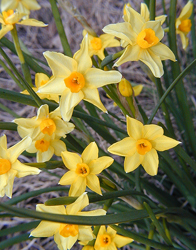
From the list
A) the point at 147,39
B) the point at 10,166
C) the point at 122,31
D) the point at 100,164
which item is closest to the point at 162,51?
the point at 147,39

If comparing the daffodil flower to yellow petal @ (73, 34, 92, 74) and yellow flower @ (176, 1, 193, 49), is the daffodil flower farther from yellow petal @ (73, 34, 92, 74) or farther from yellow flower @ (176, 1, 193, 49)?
yellow flower @ (176, 1, 193, 49)

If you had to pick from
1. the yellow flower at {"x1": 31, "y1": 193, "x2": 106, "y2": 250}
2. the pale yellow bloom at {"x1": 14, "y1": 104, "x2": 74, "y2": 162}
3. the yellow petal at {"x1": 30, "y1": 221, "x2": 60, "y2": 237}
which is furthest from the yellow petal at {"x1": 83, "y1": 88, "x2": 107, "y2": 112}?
the yellow petal at {"x1": 30, "y1": 221, "x2": 60, "y2": 237}

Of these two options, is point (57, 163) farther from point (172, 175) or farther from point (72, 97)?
point (172, 175)

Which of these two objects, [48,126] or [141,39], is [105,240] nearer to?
[48,126]

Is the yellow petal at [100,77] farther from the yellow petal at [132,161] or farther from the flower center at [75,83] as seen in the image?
the yellow petal at [132,161]

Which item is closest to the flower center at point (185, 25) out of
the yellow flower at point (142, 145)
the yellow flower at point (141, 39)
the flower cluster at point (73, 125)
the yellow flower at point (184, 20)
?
the yellow flower at point (184, 20)

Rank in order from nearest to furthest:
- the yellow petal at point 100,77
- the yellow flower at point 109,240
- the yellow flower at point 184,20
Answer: the yellow petal at point 100,77
the yellow flower at point 109,240
the yellow flower at point 184,20

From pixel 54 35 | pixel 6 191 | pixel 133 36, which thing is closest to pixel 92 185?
pixel 6 191
